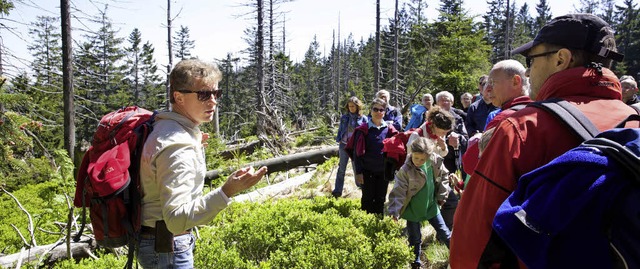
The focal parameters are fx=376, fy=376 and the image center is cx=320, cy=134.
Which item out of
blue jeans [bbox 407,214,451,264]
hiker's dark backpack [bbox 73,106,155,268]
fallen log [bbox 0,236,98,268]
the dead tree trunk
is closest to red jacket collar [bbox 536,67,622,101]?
hiker's dark backpack [bbox 73,106,155,268]

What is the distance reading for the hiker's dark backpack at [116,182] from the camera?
6.20 ft

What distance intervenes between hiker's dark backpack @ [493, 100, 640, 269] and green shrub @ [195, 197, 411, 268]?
9.10 ft

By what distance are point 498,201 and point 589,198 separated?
40cm

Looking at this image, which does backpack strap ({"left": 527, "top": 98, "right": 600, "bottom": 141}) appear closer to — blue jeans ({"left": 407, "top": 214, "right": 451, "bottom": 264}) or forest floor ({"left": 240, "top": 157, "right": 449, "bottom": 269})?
blue jeans ({"left": 407, "top": 214, "right": 451, "bottom": 264})

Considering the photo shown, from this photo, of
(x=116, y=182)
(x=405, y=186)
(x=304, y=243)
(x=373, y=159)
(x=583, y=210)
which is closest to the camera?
(x=583, y=210)

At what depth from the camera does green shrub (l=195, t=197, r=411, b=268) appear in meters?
3.73

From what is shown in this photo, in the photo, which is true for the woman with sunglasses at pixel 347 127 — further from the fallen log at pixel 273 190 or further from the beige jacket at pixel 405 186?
the beige jacket at pixel 405 186

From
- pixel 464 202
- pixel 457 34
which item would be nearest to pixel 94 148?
pixel 464 202

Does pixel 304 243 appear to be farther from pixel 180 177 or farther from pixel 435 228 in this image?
pixel 180 177

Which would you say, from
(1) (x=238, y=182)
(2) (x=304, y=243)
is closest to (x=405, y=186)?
(2) (x=304, y=243)

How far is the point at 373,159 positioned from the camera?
545 centimetres

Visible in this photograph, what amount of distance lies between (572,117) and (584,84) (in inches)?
9.4

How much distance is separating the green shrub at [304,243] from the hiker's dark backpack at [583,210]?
2774mm

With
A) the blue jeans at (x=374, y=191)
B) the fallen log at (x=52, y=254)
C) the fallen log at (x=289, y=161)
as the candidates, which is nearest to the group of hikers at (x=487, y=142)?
the blue jeans at (x=374, y=191)
